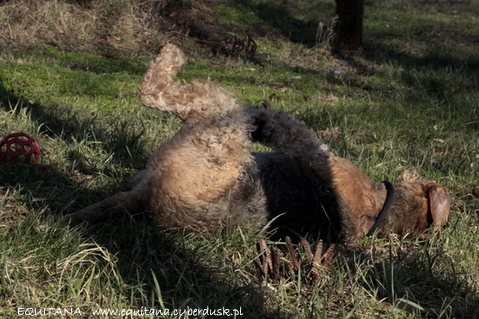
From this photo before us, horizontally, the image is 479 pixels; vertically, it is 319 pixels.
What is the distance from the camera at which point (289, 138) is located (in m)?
3.80

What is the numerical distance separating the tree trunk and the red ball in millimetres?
7515

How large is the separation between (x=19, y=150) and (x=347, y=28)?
7.88 metres

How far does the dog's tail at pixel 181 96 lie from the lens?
11.8 feet

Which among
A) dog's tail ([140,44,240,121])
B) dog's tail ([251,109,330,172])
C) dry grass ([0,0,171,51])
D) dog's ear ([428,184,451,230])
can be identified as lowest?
dry grass ([0,0,171,51])

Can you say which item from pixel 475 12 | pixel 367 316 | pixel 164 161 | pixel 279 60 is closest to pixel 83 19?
pixel 279 60

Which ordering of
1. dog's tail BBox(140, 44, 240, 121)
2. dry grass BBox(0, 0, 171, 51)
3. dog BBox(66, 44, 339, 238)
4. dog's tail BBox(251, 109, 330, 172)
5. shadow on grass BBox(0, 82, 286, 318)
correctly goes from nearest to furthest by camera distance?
shadow on grass BBox(0, 82, 286, 318)
dog BBox(66, 44, 339, 238)
dog's tail BBox(140, 44, 240, 121)
dog's tail BBox(251, 109, 330, 172)
dry grass BBox(0, 0, 171, 51)

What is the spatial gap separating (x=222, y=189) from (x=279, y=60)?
663cm

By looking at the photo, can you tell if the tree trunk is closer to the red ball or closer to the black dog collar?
the black dog collar

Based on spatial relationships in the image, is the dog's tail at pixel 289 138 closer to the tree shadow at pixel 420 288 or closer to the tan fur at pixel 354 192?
the tan fur at pixel 354 192

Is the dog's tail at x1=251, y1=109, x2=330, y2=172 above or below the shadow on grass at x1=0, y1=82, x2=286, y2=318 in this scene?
above

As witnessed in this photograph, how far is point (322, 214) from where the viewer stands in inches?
149

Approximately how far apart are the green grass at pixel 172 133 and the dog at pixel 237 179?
13 centimetres

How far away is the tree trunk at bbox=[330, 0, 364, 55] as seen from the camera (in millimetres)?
10617

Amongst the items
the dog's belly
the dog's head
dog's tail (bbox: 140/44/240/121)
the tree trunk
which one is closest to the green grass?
the dog's head
